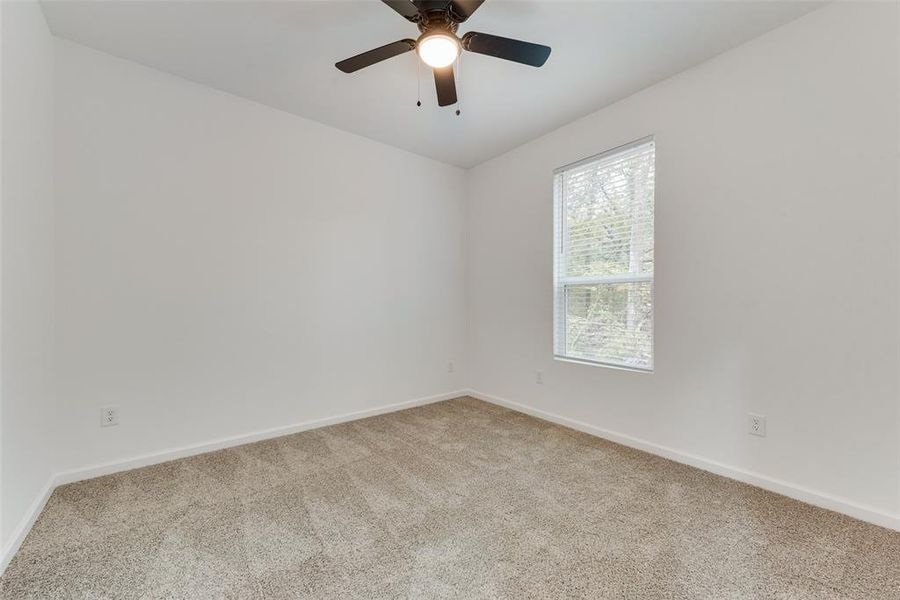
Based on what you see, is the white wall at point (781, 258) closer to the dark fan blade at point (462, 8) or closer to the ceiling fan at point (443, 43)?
the ceiling fan at point (443, 43)

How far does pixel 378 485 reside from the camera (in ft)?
7.14

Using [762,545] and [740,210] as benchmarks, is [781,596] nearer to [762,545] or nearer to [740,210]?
[762,545]

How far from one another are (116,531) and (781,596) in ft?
8.89

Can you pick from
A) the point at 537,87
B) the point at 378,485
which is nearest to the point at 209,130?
the point at 537,87

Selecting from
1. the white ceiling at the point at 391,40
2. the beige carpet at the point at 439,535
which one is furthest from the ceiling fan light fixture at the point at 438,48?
the beige carpet at the point at 439,535

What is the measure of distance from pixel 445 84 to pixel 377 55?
365 mm

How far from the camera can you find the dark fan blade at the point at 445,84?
1912mm

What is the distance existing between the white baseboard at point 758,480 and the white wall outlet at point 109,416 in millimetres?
3082

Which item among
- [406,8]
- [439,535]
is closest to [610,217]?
→ [406,8]

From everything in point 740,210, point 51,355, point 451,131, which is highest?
point 451,131

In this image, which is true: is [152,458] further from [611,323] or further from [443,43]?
[611,323]

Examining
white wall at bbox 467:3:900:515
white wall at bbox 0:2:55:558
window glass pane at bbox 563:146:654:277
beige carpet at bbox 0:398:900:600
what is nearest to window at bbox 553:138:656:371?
window glass pane at bbox 563:146:654:277

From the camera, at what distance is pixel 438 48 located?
173 cm

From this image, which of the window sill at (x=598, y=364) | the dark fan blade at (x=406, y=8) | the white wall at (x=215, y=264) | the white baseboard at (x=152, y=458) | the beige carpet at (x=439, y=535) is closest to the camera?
the beige carpet at (x=439, y=535)
